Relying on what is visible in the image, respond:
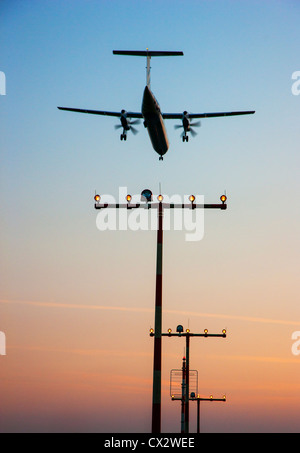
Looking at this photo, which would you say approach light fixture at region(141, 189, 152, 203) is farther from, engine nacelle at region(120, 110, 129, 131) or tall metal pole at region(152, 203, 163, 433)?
engine nacelle at region(120, 110, 129, 131)

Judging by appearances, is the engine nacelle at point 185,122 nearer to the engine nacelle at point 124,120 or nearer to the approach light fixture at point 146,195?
the engine nacelle at point 124,120

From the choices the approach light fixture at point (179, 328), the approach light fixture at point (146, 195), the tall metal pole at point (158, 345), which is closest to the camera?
the tall metal pole at point (158, 345)

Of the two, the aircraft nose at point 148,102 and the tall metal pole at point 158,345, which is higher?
the aircraft nose at point 148,102

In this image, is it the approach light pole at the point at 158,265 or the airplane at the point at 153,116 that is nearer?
the approach light pole at the point at 158,265

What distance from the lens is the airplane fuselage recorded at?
47.8m

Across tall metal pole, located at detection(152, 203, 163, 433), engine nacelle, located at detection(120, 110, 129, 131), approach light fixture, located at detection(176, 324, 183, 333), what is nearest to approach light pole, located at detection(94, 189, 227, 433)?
tall metal pole, located at detection(152, 203, 163, 433)

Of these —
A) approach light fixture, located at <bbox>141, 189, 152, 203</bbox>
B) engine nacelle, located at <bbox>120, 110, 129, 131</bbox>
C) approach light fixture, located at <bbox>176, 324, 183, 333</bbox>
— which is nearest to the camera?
approach light fixture, located at <bbox>141, 189, 152, 203</bbox>

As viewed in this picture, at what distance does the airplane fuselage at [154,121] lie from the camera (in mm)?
47844

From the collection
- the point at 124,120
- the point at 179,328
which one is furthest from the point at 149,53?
the point at 179,328

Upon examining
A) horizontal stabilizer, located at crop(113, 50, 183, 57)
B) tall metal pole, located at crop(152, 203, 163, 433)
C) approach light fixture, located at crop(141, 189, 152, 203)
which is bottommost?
tall metal pole, located at crop(152, 203, 163, 433)

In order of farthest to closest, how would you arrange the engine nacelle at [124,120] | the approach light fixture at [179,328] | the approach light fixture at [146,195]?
the engine nacelle at [124,120] < the approach light fixture at [179,328] < the approach light fixture at [146,195]

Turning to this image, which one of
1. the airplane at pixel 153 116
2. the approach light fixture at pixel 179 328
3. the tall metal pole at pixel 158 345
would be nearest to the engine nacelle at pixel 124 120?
the airplane at pixel 153 116
